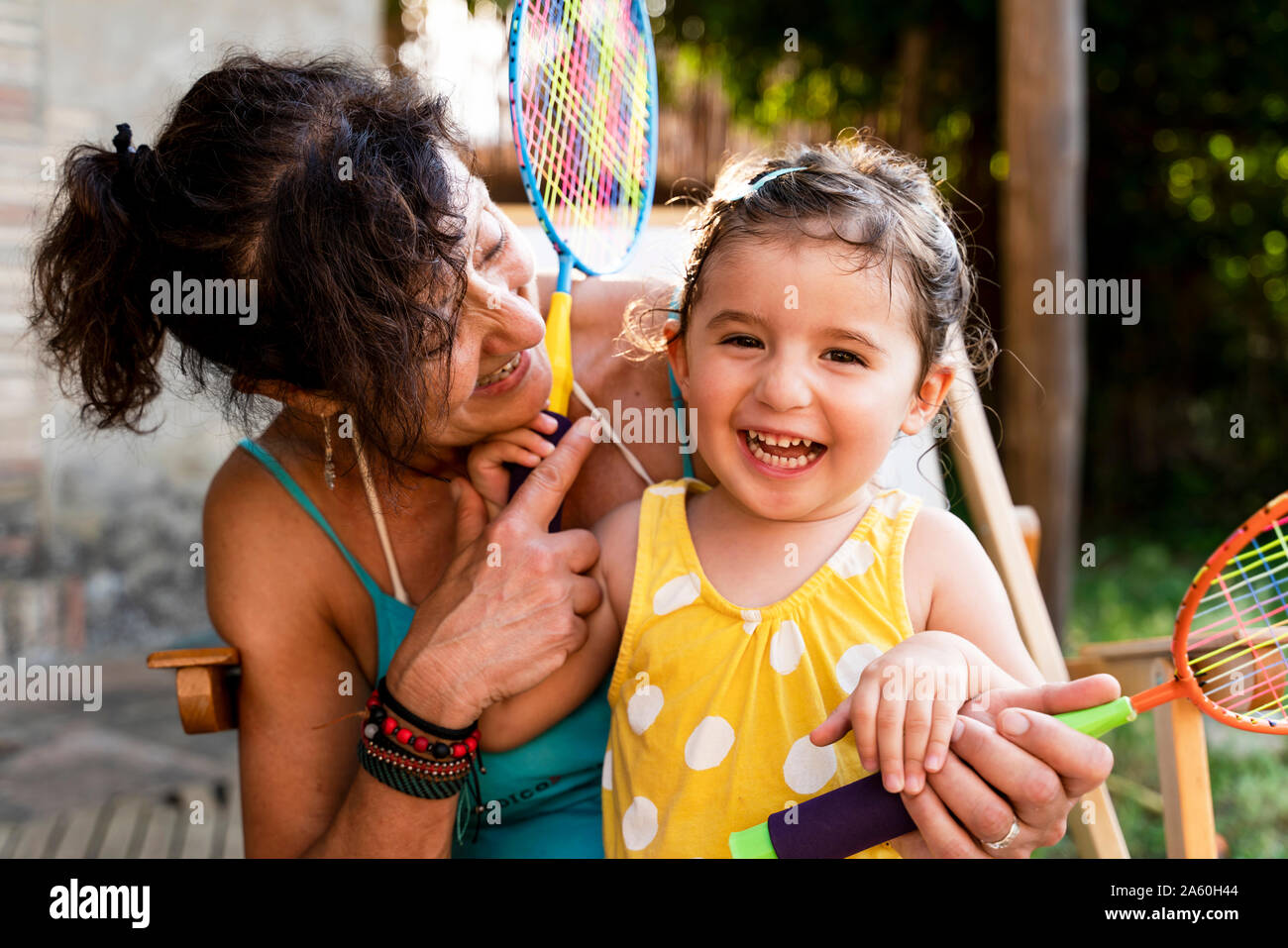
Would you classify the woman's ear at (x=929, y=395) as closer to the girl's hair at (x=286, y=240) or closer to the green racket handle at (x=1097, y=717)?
the green racket handle at (x=1097, y=717)

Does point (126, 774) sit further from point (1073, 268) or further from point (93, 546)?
point (1073, 268)

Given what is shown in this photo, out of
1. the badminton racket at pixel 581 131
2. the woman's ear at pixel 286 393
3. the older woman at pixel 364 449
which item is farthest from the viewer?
the badminton racket at pixel 581 131

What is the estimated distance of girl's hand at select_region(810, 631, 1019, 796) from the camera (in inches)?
47.4

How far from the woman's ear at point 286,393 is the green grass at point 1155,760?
2.16 metres

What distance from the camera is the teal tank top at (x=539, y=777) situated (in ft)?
5.22

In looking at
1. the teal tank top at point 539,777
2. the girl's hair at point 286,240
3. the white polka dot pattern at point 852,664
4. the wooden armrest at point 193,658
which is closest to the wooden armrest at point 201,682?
the wooden armrest at point 193,658

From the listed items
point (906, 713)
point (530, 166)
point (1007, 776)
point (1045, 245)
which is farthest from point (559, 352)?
point (1045, 245)

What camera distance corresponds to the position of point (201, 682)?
158 cm

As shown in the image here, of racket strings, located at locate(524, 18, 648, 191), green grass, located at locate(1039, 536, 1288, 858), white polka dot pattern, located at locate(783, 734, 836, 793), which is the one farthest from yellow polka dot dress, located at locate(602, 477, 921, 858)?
green grass, located at locate(1039, 536, 1288, 858)

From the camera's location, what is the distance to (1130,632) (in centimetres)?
461

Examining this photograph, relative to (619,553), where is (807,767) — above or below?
below

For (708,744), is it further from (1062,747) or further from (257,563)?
(257,563)

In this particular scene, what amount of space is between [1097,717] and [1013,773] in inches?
4.6

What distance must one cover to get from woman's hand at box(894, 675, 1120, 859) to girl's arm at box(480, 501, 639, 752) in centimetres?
47
